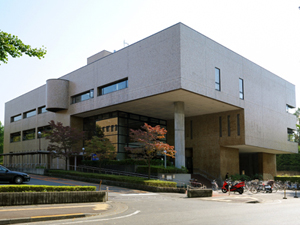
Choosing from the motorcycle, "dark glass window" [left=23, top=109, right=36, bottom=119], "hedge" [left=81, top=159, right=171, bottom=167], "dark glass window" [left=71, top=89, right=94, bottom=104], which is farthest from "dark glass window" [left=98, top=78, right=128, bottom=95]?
"dark glass window" [left=23, top=109, right=36, bottom=119]

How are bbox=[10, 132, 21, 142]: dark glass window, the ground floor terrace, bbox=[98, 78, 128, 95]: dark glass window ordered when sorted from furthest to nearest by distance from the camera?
bbox=[10, 132, 21, 142]: dark glass window
bbox=[98, 78, 128, 95]: dark glass window
the ground floor terrace

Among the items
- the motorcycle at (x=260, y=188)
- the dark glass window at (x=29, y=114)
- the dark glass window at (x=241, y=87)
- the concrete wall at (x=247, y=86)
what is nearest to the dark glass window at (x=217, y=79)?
the concrete wall at (x=247, y=86)

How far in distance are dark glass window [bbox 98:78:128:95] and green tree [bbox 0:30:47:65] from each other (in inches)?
923

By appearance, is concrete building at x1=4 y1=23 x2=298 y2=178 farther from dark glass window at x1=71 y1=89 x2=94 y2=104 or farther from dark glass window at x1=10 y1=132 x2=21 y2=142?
dark glass window at x1=10 y1=132 x2=21 y2=142

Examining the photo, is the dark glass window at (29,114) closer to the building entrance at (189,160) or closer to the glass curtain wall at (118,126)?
the glass curtain wall at (118,126)

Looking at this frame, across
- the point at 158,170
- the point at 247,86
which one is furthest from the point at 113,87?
the point at 247,86

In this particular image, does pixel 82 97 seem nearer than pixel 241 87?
No

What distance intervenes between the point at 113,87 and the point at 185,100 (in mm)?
8686

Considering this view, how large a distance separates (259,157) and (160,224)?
4415cm

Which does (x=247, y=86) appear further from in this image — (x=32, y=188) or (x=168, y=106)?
(x=32, y=188)

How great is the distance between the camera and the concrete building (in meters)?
31.3

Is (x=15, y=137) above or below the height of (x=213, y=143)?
above

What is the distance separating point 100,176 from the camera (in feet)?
93.8

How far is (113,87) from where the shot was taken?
36594 millimetres
